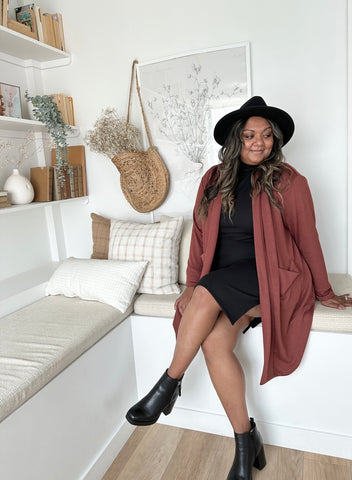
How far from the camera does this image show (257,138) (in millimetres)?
1729

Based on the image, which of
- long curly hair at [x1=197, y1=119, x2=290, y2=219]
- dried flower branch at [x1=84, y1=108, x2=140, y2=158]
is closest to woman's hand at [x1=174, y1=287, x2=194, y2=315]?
long curly hair at [x1=197, y1=119, x2=290, y2=219]

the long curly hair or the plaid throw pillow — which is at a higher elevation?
the long curly hair

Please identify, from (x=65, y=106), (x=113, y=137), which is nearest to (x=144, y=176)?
(x=113, y=137)

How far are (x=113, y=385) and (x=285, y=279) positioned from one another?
982 millimetres

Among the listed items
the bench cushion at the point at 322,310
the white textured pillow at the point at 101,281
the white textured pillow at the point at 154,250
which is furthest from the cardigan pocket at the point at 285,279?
the white textured pillow at the point at 101,281

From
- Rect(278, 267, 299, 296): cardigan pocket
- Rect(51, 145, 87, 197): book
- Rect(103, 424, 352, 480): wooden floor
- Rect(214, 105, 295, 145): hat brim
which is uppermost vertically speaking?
Rect(214, 105, 295, 145): hat brim

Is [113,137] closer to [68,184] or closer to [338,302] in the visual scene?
[68,184]

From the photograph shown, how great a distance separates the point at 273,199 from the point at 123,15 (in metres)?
1.67

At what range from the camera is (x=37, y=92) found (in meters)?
2.63

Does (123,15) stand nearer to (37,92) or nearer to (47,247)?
(37,92)

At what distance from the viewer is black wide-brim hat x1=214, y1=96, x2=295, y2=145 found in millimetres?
1666

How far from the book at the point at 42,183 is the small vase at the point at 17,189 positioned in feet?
0.46

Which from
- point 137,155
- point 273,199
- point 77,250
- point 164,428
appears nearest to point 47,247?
Result: point 77,250

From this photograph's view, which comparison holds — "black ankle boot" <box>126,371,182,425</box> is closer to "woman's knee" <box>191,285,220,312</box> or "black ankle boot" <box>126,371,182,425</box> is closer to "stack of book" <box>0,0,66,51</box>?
"woman's knee" <box>191,285,220,312</box>
